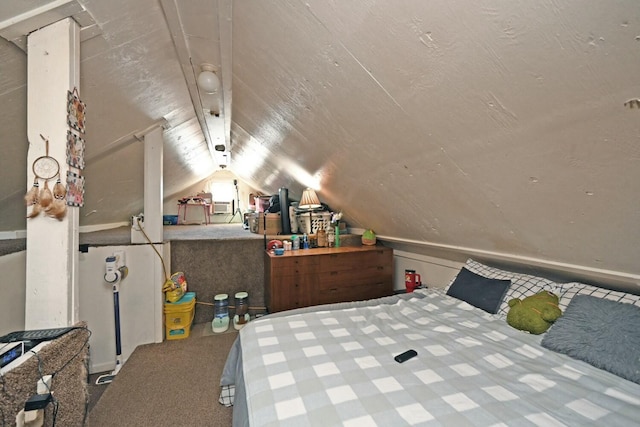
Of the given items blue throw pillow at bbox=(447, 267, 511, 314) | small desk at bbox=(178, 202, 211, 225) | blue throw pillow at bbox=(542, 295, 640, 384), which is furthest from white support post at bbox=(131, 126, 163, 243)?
small desk at bbox=(178, 202, 211, 225)

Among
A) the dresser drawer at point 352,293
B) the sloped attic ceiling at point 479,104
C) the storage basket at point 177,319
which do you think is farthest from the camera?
the dresser drawer at point 352,293

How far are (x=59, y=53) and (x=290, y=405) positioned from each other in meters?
1.60

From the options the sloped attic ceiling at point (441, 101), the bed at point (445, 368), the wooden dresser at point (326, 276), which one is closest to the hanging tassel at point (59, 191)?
the sloped attic ceiling at point (441, 101)

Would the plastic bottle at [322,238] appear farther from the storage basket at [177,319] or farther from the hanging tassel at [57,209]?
the hanging tassel at [57,209]

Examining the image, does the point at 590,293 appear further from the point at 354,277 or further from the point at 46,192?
the point at 46,192

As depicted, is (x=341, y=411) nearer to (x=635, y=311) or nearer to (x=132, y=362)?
(x=635, y=311)

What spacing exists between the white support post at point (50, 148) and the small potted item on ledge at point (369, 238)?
248 centimetres

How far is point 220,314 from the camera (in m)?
2.56

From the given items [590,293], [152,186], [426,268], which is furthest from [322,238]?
[590,293]

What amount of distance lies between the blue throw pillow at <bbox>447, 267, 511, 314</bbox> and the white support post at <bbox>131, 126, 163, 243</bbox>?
250cm

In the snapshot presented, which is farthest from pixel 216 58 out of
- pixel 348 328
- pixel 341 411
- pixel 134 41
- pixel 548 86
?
pixel 341 411

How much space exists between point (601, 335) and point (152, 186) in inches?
120

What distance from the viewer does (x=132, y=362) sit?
1.97m

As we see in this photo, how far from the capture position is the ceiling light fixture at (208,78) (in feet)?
5.40
